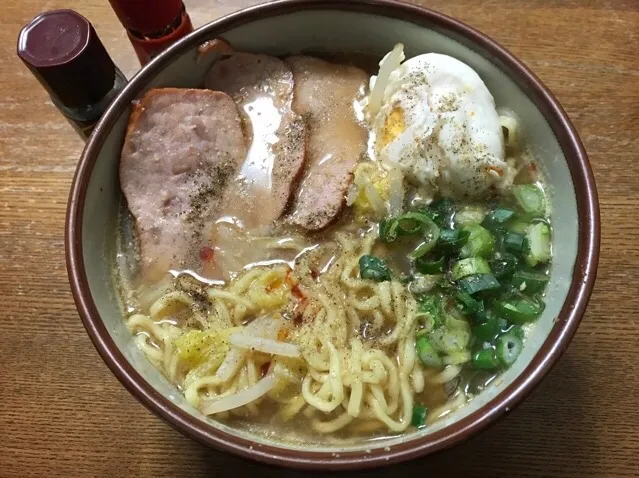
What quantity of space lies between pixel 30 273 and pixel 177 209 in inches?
19.9

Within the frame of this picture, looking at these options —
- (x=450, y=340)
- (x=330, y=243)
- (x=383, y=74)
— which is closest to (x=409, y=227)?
(x=330, y=243)

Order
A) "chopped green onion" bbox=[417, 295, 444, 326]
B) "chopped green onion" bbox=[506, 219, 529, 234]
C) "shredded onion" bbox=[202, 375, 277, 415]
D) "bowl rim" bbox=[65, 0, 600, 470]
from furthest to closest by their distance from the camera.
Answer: "chopped green onion" bbox=[506, 219, 529, 234] → "chopped green onion" bbox=[417, 295, 444, 326] → "shredded onion" bbox=[202, 375, 277, 415] → "bowl rim" bbox=[65, 0, 600, 470]

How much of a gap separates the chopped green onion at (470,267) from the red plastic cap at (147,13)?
1.09 metres

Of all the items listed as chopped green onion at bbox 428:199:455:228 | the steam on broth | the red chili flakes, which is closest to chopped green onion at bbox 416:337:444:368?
the steam on broth

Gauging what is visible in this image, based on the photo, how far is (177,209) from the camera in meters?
1.72

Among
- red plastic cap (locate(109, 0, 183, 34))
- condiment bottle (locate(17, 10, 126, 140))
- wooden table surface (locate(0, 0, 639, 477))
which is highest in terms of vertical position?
red plastic cap (locate(109, 0, 183, 34))

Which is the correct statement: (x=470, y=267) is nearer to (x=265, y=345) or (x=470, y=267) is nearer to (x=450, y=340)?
(x=450, y=340)

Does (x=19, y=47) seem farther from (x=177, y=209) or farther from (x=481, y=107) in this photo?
(x=481, y=107)

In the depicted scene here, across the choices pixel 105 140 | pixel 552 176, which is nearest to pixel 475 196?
pixel 552 176

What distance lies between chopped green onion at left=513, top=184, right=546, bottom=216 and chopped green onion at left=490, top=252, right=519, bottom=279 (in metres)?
0.14

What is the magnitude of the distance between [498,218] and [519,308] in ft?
0.85

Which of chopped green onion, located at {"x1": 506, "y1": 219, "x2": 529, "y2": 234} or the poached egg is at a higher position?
the poached egg

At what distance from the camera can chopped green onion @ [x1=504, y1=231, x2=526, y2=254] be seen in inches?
63.2

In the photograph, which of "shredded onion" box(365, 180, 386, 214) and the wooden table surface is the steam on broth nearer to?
"shredded onion" box(365, 180, 386, 214)
